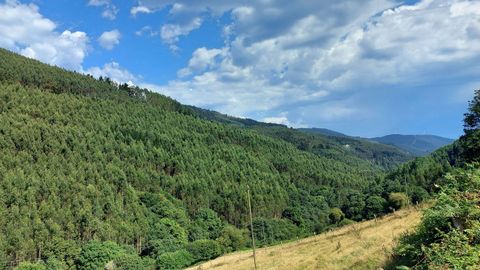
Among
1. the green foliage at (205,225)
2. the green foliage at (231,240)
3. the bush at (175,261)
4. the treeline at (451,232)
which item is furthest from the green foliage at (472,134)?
the green foliage at (205,225)

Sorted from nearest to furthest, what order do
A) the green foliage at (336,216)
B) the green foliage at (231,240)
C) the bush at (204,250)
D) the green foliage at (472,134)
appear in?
the green foliage at (472,134), the bush at (204,250), the green foliage at (231,240), the green foliage at (336,216)

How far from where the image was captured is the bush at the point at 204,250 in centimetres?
12331

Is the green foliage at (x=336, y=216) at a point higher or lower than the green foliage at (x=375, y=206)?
lower

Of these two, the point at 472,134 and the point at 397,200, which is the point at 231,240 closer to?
the point at 397,200

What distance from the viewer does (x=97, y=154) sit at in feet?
653

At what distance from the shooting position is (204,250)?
410ft

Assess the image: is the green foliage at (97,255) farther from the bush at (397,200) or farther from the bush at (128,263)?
the bush at (397,200)

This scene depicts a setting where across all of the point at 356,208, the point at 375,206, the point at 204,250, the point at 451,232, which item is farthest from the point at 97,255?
the point at 451,232

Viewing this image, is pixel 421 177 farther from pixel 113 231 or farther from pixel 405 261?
pixel 405 261

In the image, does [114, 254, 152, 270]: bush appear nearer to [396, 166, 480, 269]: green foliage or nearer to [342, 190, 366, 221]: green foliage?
[342, 190, 366, 221]: green foliage

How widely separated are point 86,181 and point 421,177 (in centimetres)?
12551

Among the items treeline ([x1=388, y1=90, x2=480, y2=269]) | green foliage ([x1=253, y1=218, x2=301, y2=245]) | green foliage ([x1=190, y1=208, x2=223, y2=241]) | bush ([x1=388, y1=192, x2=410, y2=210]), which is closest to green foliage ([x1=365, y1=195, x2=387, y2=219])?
bush ([x1=388, y1=192, x2=410, y2=210])

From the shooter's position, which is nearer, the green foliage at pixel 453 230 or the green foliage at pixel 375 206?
the green foliage at pixel 453 230

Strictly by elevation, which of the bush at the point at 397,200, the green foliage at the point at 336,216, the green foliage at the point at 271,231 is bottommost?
the green foliage at the point at 271,231
